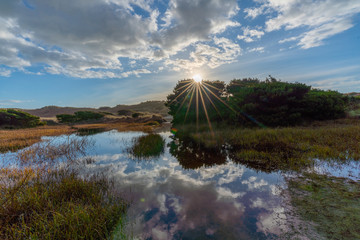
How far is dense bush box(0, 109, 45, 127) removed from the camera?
29156 millimetres

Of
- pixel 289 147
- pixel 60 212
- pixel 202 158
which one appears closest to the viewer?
pixel 60 212

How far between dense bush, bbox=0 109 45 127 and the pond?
3223cm

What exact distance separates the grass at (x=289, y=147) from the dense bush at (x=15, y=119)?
35566 millimetres

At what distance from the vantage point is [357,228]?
3584 mm

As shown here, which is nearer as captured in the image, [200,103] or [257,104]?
[257,104]

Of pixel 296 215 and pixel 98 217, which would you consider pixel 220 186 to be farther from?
pixel 98 217

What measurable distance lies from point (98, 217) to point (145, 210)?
122cm

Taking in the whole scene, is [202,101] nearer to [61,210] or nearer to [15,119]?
[61,210]

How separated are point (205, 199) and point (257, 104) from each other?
15121 mm

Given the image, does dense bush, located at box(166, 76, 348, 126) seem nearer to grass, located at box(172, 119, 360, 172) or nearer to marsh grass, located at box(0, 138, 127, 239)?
grass, located at box(172, 119, 360, 172)

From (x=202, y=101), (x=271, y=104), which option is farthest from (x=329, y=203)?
(x=202, y=101)

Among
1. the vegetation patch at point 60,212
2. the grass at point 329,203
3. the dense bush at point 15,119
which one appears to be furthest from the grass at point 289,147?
the dense bush at point 15,119

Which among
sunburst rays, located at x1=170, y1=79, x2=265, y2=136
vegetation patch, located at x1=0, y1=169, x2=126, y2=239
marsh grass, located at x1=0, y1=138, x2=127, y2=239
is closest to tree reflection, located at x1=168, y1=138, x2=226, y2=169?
marsh grass, located at x1=0, y1=138, x2=127, y2=239

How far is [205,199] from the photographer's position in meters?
5.23
